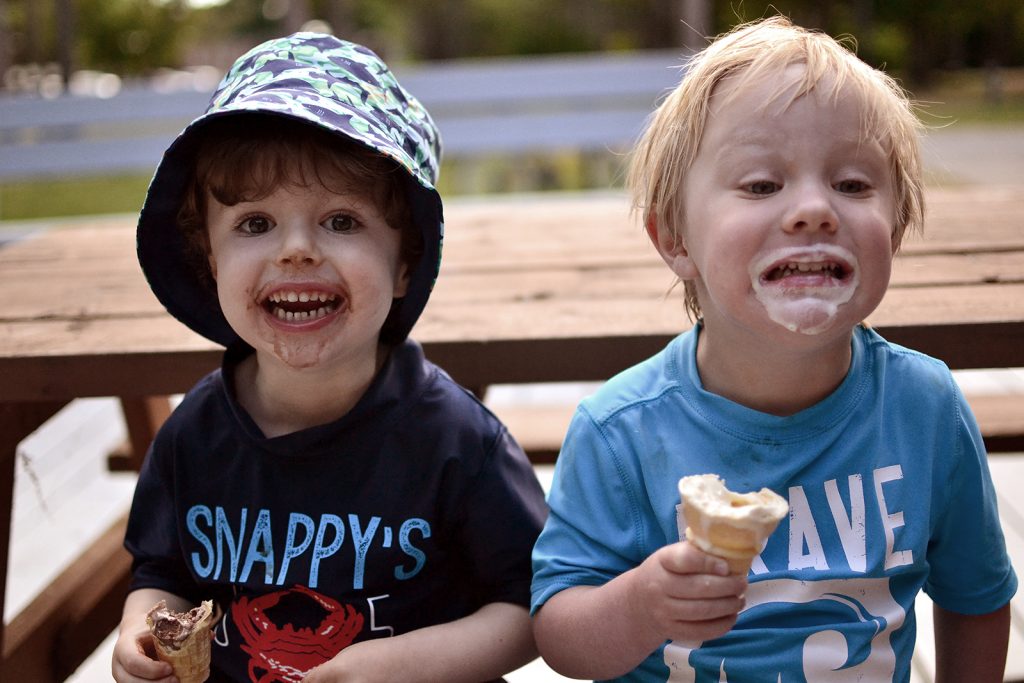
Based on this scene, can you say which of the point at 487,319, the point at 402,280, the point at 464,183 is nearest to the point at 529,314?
the point at 487,319

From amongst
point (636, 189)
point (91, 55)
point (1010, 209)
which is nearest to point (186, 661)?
point (636, 189)

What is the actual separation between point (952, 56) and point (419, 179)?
39207 millimetres

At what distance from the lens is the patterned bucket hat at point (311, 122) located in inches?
53.0

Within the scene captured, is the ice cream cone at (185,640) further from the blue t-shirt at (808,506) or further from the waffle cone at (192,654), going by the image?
the blue t-shirt at (808,506)

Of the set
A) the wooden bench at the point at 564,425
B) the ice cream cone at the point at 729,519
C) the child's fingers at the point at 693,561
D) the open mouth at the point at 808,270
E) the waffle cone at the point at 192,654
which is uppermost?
the open mouth at the point at 808,270

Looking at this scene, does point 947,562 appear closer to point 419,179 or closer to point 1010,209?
point 419,179

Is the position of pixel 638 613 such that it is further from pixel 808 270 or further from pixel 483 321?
pixel 483 321

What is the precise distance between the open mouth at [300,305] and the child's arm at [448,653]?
447 mm

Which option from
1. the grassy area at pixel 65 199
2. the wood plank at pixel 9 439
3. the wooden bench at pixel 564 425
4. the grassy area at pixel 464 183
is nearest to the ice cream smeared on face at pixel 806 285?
the grassy area at pixel 464 183

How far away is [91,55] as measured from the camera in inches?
1007

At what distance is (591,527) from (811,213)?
0.49 meters

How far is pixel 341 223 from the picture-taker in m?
1.42

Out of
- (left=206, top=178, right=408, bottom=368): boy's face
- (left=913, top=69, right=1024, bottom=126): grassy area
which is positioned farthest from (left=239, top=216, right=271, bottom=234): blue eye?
(left=913, top=69, right=1024, bottom=126): grassy area

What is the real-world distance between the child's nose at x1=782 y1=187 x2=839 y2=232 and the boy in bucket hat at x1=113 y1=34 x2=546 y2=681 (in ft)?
1.67
